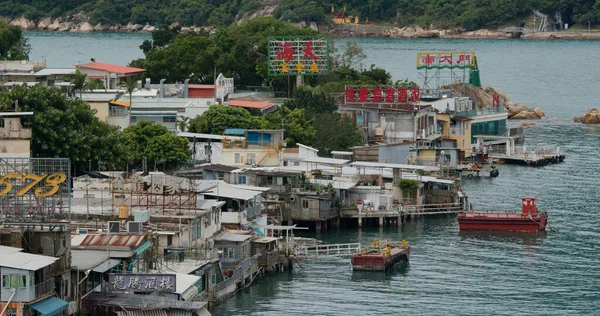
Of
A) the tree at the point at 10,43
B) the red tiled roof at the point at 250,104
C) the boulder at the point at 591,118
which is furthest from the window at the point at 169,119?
the boulder at the point at 591,118

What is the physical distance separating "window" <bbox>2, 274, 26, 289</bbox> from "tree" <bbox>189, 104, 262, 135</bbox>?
134ft

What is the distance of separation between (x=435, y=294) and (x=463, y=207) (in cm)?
2102

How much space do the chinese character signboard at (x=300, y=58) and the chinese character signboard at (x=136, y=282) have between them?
5640 centimetres

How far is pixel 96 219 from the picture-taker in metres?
54.8

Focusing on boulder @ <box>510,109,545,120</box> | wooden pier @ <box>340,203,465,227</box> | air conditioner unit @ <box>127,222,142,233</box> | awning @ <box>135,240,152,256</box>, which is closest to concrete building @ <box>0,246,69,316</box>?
awning @ <box>135,240,152,256</box>

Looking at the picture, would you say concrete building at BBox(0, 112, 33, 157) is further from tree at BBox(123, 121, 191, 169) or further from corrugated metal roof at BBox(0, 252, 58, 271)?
corrugated metal roof at BBox(0, 252, 58, 271)

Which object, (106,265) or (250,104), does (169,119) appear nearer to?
(250,104)

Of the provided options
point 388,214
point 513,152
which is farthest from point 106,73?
point 388,214

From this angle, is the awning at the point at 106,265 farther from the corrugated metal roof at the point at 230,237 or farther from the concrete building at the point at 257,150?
the concrete building at the point at 257,150

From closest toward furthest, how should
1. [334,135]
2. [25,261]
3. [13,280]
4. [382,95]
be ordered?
[13,280] → [25,261] → [334,135] → [382,95]

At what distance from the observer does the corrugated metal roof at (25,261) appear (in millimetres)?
42938

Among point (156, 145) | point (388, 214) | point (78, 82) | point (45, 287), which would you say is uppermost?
point (78, 82)

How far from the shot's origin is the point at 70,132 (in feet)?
226

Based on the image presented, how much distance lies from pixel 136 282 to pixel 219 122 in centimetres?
3626
